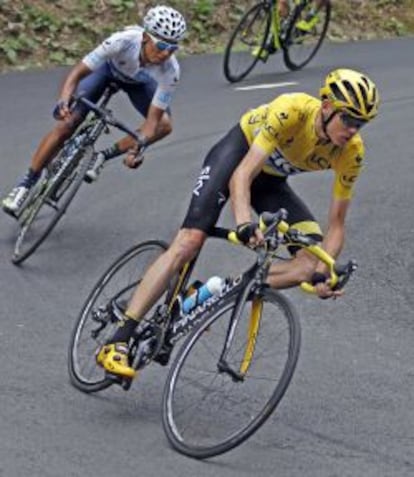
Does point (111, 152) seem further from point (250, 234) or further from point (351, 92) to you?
point (250, 234)

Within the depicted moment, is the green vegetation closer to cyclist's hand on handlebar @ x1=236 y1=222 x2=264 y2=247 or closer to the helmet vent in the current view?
the helmet vent

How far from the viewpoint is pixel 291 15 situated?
16750 millimetres

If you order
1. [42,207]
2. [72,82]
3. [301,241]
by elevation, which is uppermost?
[301,241]

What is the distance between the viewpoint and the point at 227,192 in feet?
21.8

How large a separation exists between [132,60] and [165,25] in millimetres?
678

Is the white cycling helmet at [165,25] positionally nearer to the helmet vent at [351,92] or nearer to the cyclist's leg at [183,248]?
the cyclist's leg at [183,248]

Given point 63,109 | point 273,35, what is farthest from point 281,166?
point 273,35

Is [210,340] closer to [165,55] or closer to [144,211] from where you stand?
[165,55]

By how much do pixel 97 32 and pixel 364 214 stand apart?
7717mm

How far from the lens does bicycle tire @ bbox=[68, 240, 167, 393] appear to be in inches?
276

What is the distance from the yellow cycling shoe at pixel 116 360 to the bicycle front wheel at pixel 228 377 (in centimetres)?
36

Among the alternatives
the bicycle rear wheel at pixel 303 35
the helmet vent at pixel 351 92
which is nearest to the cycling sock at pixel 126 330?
the helmet vent at pixel 351 92

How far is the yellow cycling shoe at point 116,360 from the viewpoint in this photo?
6.49 meters

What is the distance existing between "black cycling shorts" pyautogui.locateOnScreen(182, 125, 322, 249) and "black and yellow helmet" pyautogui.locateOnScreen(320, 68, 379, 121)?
68 centimetres
